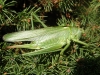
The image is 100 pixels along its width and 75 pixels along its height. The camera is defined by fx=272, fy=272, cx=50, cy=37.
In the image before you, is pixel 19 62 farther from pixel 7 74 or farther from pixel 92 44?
pixel 92 44

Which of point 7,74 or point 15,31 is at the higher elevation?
point 15,31

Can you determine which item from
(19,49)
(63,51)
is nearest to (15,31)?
(19,49)
